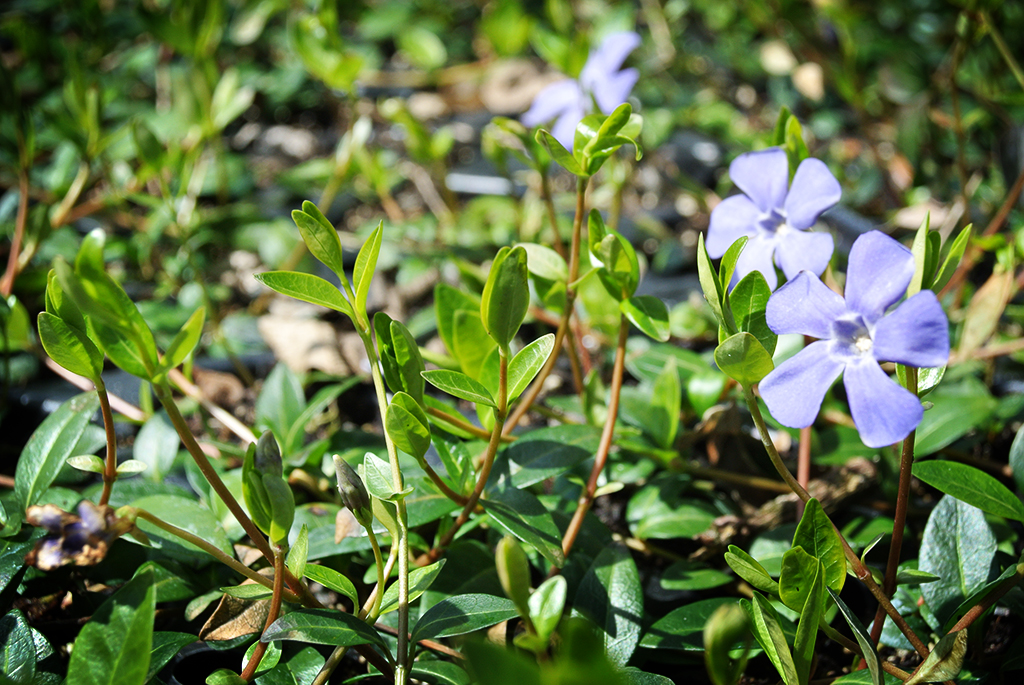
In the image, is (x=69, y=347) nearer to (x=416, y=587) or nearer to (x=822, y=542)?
(x=416, y=587)

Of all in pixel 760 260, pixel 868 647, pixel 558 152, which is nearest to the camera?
pixel 868 647

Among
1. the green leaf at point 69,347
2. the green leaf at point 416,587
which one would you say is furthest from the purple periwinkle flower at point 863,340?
the green leaf at point 69,347

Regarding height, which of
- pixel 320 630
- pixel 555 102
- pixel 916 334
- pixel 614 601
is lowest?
pixel 614 601

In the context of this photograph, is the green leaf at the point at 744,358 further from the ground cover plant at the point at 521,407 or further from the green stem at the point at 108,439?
the green stem at the point at 108,439

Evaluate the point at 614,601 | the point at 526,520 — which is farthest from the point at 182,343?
the point at 614,601

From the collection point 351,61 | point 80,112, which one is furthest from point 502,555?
point 80,112

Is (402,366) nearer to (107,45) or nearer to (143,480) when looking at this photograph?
(143,480)

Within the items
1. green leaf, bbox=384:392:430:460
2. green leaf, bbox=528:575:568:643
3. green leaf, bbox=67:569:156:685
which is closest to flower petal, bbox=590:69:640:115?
green leaf, bbox=384:392:430:460
